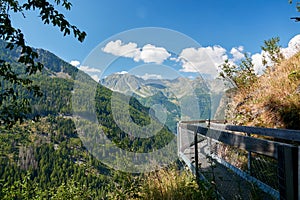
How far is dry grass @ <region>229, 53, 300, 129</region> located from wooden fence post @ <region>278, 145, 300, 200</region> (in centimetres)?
390

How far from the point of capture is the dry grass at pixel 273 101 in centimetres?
474

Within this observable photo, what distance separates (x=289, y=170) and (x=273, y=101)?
4.98m

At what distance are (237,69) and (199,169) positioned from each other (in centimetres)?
640

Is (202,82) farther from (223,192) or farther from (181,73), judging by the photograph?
(223,192)

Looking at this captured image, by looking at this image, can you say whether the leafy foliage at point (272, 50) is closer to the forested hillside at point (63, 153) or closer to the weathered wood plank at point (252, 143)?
the forested hillside at point (63, 153)

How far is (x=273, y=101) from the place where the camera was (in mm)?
5488

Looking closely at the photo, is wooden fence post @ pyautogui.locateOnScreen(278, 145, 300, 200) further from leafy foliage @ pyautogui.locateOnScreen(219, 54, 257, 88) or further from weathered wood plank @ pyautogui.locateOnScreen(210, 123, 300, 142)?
leafy foliage @ pyautogui.locateOnScreen(219, 54, 257, 88)

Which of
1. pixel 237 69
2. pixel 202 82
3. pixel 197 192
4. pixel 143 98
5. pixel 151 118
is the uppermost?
pixel 237 69

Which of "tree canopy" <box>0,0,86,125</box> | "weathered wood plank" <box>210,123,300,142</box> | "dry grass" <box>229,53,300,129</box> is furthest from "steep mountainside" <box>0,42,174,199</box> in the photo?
"dry grass" <box>229,53,300,129</box>

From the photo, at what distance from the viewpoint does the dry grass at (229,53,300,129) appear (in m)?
4.74

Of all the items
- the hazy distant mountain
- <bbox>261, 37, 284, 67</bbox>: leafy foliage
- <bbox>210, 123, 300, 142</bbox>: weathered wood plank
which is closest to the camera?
<bbox>210, 123, 300, 142</bbox>: weathered wood plank

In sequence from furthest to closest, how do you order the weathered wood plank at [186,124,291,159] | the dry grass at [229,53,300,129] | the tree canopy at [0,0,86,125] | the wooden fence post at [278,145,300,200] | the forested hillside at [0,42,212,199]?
the dry grass at [229,53,300,129] < the forested hillside at [0,42,212,199] < the tree canopy at [0,0,86,125] < the weathered wood plank at [186,124,291,159] < the wooden fence post at [278,145,300,200]

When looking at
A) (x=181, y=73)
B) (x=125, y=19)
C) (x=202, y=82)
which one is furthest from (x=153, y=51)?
(x=125, y=19)

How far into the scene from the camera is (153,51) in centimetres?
666
